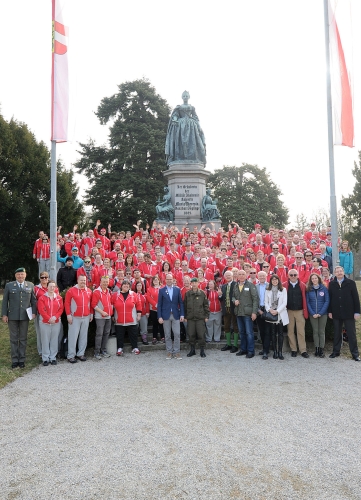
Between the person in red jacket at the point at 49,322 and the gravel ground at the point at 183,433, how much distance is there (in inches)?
29.5

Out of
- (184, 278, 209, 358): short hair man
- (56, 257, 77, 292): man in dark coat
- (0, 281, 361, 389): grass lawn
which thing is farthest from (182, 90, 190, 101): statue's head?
(184, 278, 209, 358): short hair man

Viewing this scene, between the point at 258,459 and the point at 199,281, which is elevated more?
the point at 199,281

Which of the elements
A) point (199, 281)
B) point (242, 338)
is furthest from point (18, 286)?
point (242, 338)

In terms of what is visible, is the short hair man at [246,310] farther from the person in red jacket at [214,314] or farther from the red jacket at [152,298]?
the red jacket at [152,298]

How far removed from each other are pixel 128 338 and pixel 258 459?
5855 millimetres

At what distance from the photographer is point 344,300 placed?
845cm

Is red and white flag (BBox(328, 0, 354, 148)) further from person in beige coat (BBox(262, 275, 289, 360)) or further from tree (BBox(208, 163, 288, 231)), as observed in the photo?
tree (BBox(208, 163, 288, 231))

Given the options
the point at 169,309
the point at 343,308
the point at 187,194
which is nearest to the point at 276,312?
the point at 343,308

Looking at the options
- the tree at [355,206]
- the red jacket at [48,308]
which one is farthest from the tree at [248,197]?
the red jacket at [48,308]

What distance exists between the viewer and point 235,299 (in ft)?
28.9

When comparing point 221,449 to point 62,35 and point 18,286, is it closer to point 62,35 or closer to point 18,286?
point 18,286

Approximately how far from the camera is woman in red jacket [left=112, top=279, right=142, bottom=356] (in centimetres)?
883

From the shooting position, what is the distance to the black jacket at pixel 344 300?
330 inches

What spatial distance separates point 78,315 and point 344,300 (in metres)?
5.61
